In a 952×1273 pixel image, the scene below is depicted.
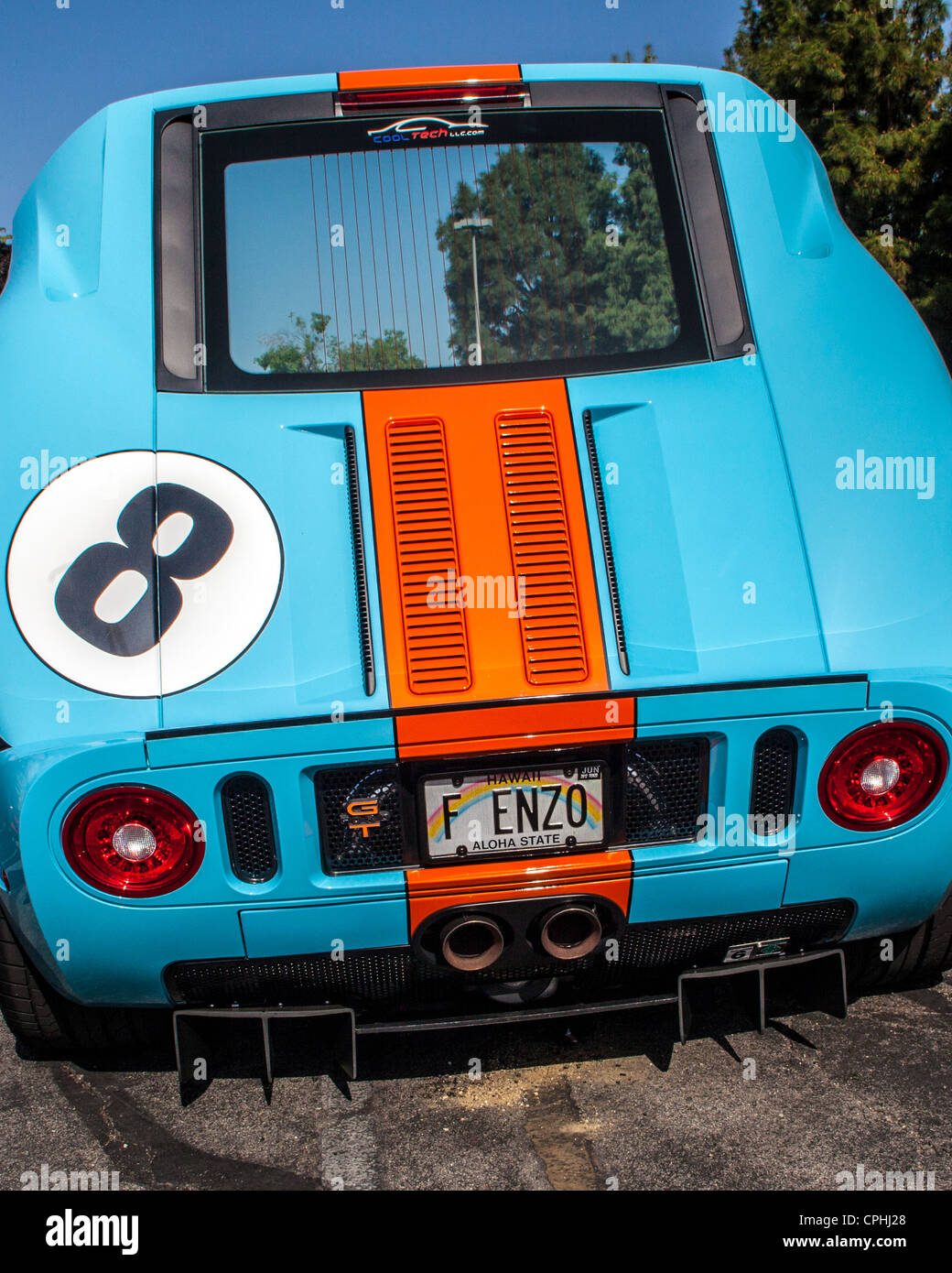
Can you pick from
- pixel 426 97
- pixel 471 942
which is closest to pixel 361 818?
pixel 471 942

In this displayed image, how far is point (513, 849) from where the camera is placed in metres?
2.13

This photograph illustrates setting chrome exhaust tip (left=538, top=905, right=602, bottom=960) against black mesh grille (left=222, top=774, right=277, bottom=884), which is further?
chrome exhaust tip (left=538, top=905, right=602, bottom=960)

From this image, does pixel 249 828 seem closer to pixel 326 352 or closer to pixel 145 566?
pixel 145 566

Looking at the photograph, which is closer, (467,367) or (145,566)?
(145,566)

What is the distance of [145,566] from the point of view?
223 cm

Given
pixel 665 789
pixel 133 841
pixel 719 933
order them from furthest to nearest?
pixel 719 933 → pixel 665 789 → pixel 133 841

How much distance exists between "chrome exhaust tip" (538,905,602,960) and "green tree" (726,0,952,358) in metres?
15.5

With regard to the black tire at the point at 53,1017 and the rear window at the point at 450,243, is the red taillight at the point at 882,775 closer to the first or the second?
the rear window at the point at 450,243

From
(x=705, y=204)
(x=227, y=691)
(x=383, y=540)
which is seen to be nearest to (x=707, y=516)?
(x=383, y=540)

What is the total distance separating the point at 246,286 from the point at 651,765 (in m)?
1.65

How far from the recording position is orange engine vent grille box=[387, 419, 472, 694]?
2121mm

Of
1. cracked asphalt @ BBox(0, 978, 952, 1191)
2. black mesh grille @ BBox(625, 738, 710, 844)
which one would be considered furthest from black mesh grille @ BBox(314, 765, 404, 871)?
cracked asphalt @ BBox(0, 978, 952, 1191)

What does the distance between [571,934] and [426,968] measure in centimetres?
33

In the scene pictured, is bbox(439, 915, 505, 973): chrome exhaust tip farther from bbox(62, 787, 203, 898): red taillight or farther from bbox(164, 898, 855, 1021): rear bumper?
bbox(62, 787, 203, 898): red taillight
